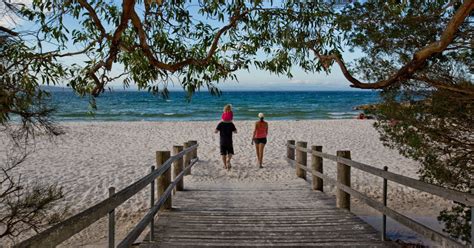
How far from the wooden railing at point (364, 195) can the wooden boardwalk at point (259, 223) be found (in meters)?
0.36

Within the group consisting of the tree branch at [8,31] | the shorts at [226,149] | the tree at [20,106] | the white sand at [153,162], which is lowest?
the white sand at [153,162]

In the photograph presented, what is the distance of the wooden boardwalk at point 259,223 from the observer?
5355 mm

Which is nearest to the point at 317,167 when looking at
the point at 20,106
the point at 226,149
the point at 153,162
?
the point at 226,149

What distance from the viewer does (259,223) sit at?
6.37m

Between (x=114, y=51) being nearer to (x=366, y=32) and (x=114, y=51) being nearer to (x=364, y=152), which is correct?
(x=366, y=32)

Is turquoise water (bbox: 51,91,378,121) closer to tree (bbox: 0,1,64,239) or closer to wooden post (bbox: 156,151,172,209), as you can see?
wooden post (bbox: 156,151,172,209)

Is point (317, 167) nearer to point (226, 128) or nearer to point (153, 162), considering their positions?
point (226, 128)

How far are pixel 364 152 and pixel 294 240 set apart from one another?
44.2 ft

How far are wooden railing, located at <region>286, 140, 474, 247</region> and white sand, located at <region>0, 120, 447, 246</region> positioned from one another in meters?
1.54

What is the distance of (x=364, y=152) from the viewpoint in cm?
1825

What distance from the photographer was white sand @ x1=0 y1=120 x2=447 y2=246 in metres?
10.5

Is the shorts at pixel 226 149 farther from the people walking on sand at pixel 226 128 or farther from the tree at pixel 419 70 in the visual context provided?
the tree at pixel 419 70

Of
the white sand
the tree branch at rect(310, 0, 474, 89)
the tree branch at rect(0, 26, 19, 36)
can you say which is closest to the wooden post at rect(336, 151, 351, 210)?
the tree branch at rect(310, 0, 474, 89)

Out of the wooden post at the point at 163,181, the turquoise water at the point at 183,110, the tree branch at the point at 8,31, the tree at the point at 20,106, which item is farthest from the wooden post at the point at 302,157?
the turquoise water at the point at 183,110
